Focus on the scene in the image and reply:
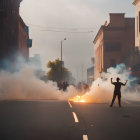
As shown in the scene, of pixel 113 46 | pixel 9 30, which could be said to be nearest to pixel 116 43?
pixel 113 46

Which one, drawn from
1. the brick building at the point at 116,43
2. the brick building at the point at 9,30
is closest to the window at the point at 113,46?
the brick building at the point at 116,43

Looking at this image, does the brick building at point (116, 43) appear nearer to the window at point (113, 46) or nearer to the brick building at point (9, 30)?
the window at point (113, 46)

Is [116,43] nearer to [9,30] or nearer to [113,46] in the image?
[113,46]

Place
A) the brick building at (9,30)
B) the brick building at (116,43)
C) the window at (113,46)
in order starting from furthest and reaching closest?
the window at (113,46)
the brick building at (116,43)
the brick building at (9,30)

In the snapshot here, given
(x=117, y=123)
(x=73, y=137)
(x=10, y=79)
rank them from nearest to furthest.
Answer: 1. (x=73, y=137)
2. (x=117, y=123)
3. (x=10, y=79)

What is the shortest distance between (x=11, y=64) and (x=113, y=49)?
3960 centimetres

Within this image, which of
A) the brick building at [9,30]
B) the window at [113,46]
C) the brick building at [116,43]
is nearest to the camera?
the brick building at [9,30]

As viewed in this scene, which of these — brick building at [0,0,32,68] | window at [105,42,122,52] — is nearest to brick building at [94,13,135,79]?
window at [105,42,122,52]

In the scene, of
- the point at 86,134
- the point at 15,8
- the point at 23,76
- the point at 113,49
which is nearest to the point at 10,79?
the point at 23,76

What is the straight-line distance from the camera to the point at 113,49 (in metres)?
93.6

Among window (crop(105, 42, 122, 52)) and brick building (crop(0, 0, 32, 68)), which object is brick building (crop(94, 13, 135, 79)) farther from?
brick building (crop(0, 0, 32, 68))

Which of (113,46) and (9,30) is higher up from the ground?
(9,30)

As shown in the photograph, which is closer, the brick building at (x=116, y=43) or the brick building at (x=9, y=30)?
the brick building at (x=9, y=30)

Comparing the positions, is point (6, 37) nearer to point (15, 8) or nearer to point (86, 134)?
point (15, 8)
